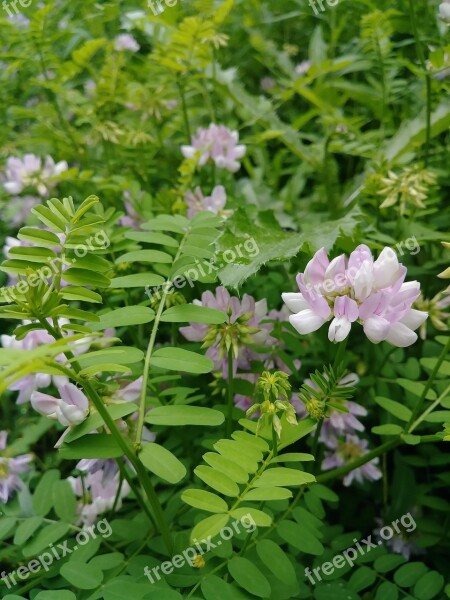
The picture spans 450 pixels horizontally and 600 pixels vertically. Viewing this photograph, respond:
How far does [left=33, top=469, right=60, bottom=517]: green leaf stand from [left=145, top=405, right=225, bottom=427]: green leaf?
0.36 m

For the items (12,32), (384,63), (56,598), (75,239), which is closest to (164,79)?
(12,32)

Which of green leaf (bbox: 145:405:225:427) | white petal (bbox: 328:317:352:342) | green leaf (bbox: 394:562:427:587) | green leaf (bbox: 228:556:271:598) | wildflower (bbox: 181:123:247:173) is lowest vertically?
green leaf (bbox: 394:562:427:587)

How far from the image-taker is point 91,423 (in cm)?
84

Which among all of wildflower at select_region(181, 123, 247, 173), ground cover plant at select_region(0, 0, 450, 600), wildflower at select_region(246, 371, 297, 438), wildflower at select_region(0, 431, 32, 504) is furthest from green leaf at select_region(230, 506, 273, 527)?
wildflower at select_region(181, 123, 247, 173)

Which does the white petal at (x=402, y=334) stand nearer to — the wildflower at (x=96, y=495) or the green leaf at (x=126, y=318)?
the green leaf at (x=126, y=318)

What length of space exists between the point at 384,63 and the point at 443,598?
3.96ft

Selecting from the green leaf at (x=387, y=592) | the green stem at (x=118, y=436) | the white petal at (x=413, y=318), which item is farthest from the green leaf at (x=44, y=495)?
the white petal at (x=413, y=318)

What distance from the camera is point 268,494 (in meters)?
0.76

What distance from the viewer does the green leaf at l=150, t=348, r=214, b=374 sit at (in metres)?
0.90

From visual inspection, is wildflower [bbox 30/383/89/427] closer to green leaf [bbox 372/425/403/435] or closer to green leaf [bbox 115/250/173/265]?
green leaf [bbox 115/250/173/265]

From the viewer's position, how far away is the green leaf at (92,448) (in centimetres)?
81

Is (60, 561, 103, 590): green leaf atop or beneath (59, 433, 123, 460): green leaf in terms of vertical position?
beneath

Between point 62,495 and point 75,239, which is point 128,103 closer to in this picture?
point 75,239

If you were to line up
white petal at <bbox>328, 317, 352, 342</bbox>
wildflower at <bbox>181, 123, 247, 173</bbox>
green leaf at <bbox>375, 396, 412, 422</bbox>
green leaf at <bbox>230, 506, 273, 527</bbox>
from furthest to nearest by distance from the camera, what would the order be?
wildflower at <bbox>181, 123, 247, 173</bbox> < green leaf at <bbox>375, 396, 412, 422</bbox> < white petal at <bbox>328, 317, 352, 342</bbox> < green leaf at <bbox>230, 506, 273, 527</bbox>
